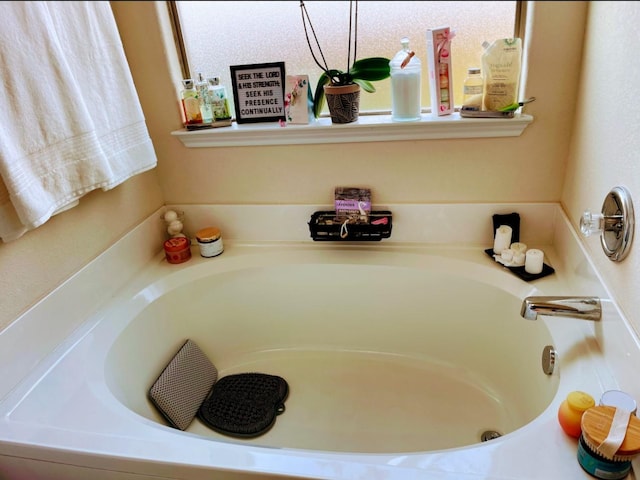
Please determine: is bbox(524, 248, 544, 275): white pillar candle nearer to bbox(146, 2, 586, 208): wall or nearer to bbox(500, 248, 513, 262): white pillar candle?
bbox(500, 248, 513, 262): white pillar candle

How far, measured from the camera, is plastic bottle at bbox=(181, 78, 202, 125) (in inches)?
56.0

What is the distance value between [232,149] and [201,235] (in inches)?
12.6

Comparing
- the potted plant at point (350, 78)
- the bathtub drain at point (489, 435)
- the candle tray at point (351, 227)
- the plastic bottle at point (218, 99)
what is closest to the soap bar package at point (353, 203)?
the candle tray at point (351, 227)

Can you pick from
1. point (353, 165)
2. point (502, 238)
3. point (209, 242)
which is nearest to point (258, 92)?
point (353, 165)

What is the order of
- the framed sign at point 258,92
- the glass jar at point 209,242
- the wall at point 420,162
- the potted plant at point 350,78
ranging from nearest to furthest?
1. the wall at point 420,162
2. the potted plant at point 350,78
3. the framed sign at point 258,92
4. the glass jar at point 209,242

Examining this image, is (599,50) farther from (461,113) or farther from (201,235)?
(201,235)

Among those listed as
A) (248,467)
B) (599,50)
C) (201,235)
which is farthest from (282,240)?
(599,50)

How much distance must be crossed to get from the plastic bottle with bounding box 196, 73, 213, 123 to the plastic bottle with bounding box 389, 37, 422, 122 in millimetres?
603

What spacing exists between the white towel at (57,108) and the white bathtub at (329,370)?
405mm

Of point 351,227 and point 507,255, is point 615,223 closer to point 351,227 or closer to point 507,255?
point 507,255

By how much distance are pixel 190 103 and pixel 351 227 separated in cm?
67

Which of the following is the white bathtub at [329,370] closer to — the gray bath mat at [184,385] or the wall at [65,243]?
the gray bath mat at [184,385]

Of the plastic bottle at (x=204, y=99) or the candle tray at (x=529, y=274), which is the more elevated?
the plastic bottle at (x=204, y=99)

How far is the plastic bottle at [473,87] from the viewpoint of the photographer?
126 centimetres
